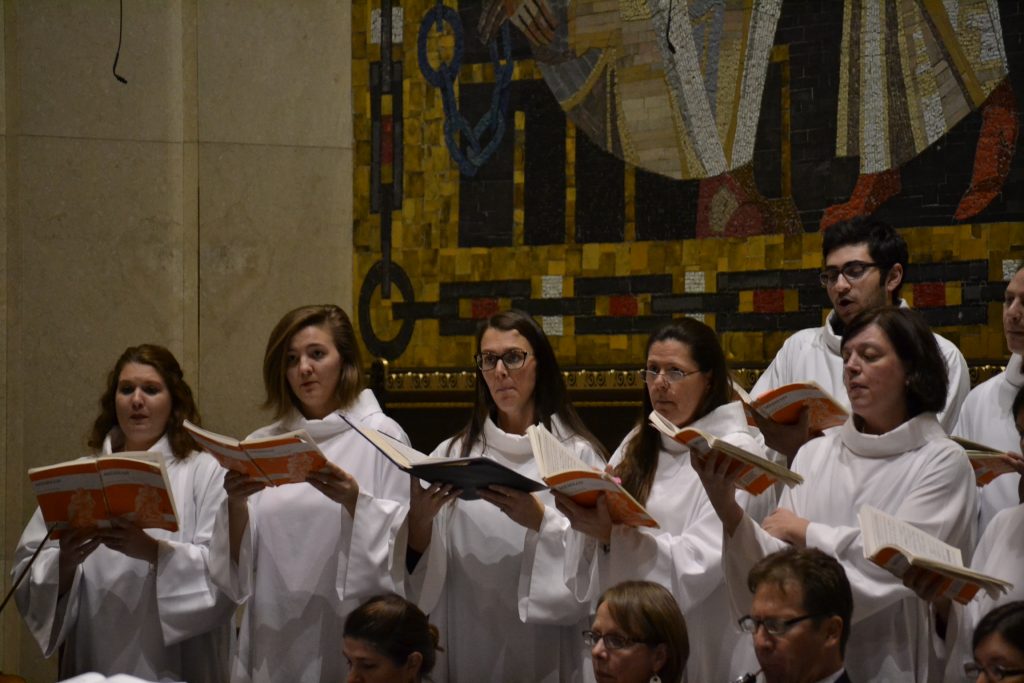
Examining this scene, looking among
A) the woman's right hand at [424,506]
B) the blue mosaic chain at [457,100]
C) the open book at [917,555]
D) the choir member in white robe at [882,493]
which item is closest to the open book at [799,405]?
the choir member in white robe at [882,493]

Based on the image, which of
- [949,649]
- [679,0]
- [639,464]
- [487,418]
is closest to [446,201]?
[679,0]

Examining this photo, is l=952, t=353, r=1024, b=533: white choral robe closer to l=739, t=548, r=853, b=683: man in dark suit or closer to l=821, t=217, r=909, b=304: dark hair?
l=821, t=217, r=909, b=304: dark hair

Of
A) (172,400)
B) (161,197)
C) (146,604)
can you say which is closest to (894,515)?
(146,604)

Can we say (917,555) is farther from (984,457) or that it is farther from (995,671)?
(984,457)

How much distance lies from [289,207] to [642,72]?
229cm

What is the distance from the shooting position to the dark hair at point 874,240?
594 cm

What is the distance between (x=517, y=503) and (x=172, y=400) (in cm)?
192

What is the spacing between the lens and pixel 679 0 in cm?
739

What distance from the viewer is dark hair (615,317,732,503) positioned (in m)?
5.20

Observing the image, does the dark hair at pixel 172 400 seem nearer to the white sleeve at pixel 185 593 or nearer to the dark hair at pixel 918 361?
the white sleeve at pixel 185 593

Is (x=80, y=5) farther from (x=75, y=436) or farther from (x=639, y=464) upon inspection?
(x=639, y=464)

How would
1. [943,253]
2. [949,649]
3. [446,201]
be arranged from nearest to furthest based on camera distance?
[949,649] → [943,253] → [446,201]

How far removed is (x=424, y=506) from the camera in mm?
5332

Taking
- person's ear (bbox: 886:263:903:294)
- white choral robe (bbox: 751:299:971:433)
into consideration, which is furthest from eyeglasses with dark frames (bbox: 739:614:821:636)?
person's ear (bbox: 886:263:903:294)
